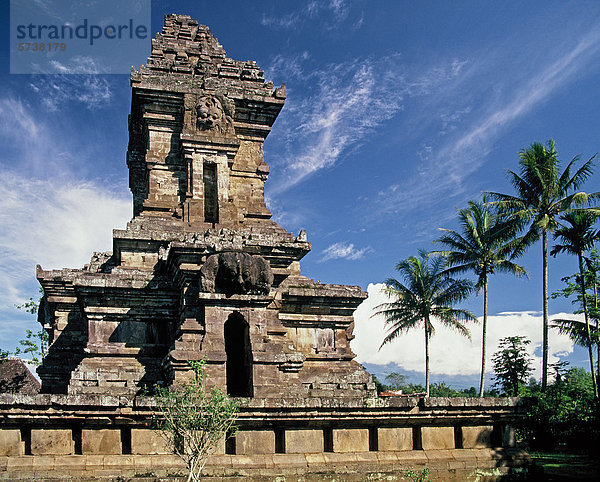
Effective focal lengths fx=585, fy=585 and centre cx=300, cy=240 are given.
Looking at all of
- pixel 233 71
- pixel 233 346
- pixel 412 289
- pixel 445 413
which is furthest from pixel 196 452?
pixel 412 289

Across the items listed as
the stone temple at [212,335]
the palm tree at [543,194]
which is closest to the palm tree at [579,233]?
the palm tree at [543,194]

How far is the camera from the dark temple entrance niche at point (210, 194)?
16.6 metres

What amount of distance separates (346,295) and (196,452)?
26.5ft

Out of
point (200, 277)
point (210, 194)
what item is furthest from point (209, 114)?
point (200, 277)

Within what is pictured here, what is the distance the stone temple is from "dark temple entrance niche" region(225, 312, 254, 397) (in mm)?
53

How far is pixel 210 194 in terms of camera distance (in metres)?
16.9

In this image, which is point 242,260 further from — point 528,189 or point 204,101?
point 528,189

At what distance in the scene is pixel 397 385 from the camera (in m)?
80.1

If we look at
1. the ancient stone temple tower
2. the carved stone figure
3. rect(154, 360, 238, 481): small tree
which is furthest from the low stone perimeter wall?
the carved stone figure

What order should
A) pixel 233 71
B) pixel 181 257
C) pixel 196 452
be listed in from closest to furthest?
1. pixel 196 452
2. pixel 181 257
3. pixel 233 71

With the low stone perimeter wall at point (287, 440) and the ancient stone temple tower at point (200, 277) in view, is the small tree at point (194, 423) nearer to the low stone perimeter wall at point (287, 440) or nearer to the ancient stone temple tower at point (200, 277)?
the low stone perimeter wall at point (287, 440)

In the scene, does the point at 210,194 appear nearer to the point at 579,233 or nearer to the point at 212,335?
the point at 212,335

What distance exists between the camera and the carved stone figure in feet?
39.2

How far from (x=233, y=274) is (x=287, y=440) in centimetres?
395
